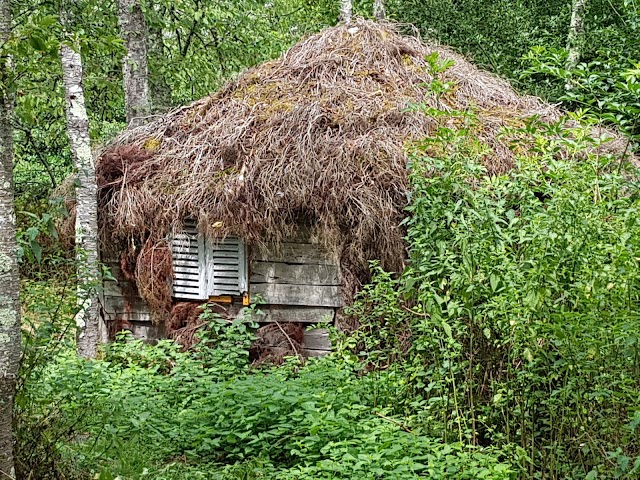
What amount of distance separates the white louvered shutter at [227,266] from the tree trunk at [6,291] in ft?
13.9

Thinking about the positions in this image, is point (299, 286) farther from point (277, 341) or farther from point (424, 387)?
point (424, 387)

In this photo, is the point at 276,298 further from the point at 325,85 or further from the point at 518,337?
the point at 518,337

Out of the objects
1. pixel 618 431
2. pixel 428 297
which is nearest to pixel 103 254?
pixel 428 297

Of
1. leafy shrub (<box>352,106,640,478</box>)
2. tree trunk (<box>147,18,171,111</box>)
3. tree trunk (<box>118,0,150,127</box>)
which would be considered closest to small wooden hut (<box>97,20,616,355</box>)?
tree trunk (<box>118,0,150,127</box>)

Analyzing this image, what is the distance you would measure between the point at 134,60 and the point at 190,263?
3.18 m

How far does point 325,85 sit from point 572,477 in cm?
533

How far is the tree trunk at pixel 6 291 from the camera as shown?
3230mm

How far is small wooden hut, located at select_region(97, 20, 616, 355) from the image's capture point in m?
7.16

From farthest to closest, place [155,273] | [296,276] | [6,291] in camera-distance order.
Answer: [155,273], [296,276], [6,291]

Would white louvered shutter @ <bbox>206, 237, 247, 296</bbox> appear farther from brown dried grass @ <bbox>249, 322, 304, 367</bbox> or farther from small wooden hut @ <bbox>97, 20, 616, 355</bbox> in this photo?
brown dried grass @ <bbox>249, 322, 304, 367</bbox>

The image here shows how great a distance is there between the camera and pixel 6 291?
3.25 metres

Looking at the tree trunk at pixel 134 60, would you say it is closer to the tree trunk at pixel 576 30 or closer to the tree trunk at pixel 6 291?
the tree trunk at pixel 6 291

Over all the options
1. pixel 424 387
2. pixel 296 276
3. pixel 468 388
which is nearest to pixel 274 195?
pixel 296 276

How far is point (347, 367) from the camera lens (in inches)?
241
